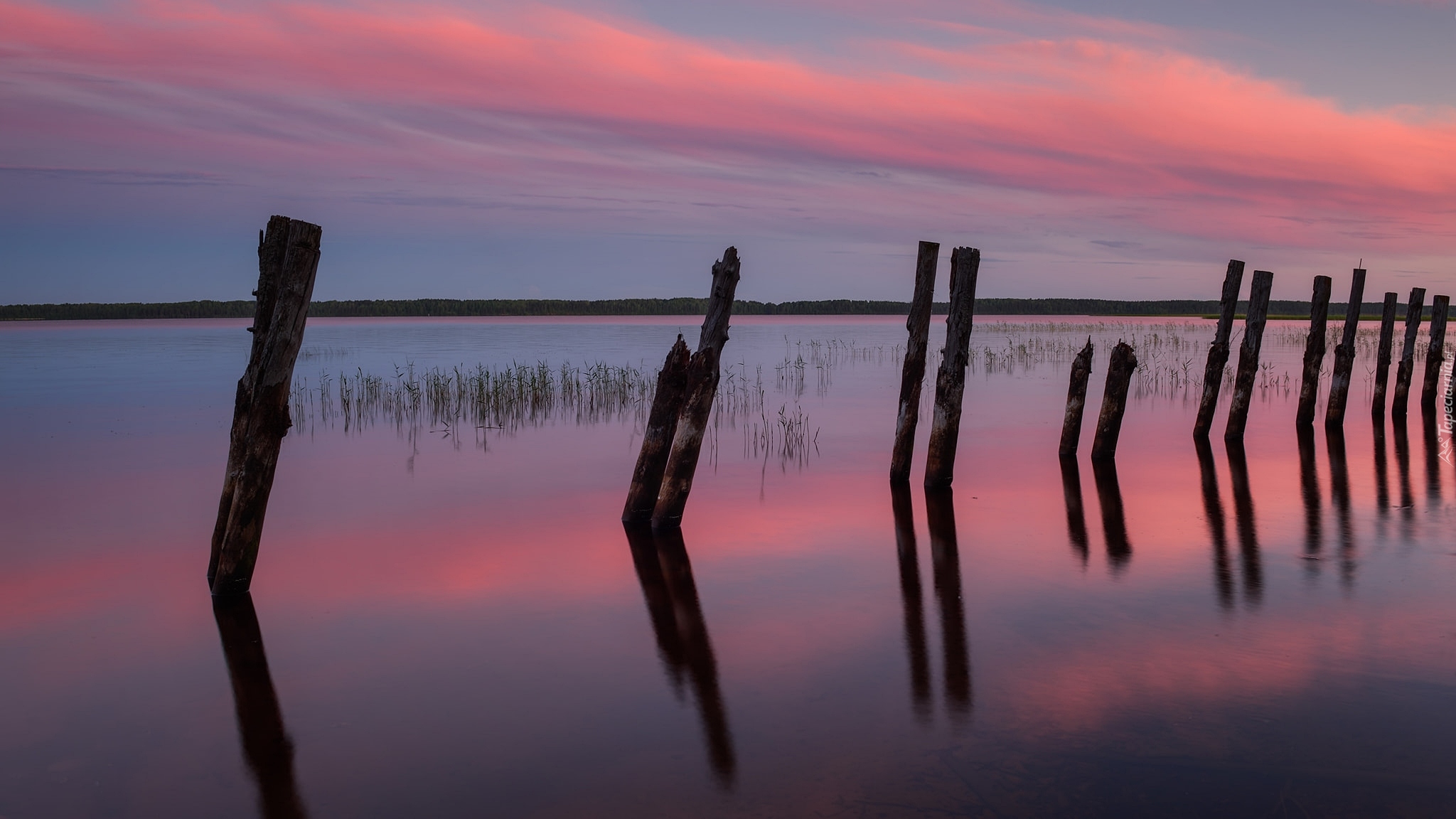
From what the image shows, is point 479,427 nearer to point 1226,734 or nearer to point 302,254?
point 302,254

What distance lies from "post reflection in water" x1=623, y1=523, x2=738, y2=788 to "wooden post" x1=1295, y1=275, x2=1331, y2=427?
1354 cm

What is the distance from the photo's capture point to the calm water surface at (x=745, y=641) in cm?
477

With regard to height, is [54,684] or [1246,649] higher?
[54,684]

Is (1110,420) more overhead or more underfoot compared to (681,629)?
more overhead

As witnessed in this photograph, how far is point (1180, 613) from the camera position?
7.42 metres

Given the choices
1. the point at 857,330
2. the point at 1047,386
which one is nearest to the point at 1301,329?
the point at 857,330

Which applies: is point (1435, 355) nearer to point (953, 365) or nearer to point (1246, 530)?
point (1246, 530)

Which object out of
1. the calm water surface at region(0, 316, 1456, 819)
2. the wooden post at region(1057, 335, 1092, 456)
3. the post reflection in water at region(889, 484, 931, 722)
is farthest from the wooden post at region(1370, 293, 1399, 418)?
the post reflection in water at region(889, 484, 931, 722)

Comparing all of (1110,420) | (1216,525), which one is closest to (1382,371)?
(1110,420)

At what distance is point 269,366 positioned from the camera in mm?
7594

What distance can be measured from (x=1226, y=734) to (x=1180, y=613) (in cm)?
249

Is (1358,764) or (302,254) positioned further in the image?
(302,254)

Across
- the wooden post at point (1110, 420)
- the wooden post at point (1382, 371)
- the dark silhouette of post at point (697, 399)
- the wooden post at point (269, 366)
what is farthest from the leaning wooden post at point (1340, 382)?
the wooden post at point (269, 366)

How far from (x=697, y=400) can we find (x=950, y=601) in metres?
3.36
